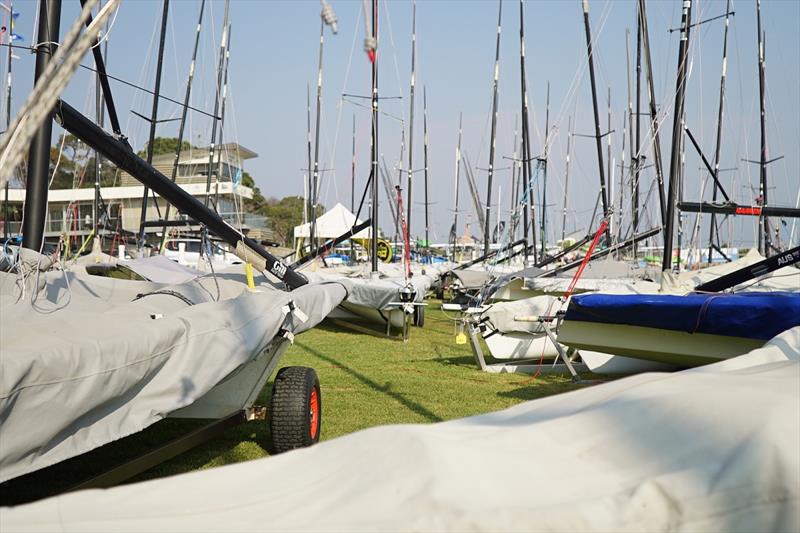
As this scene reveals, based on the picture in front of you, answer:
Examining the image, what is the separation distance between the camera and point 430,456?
1.63 m

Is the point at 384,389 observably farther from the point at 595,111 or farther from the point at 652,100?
the point at 595,111

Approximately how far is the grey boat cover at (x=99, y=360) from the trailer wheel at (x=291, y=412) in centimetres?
38

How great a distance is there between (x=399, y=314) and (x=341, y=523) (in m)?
11.2

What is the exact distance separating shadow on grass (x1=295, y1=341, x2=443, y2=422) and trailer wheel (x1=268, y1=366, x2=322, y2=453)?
1434 millimetres

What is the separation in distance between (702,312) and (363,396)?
3304mm

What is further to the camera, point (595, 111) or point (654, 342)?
point (595, 111)

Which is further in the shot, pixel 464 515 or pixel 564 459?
pixel 564 459

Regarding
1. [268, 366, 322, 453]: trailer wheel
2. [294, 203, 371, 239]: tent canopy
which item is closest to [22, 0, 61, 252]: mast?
[268, 366, 322, 453]: trailer wheel

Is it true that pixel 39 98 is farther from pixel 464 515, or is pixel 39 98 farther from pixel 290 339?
pixel 290 339

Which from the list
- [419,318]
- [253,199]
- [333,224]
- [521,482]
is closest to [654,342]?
[521,482]

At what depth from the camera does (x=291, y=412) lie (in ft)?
16.5

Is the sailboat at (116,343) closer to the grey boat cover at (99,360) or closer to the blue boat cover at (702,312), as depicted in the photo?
the grey boat cover at (99,360)

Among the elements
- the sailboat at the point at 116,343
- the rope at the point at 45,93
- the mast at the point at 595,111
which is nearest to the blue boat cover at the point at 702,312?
the sailboat at the point at 116,343

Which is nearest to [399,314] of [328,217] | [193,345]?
[193,345]
